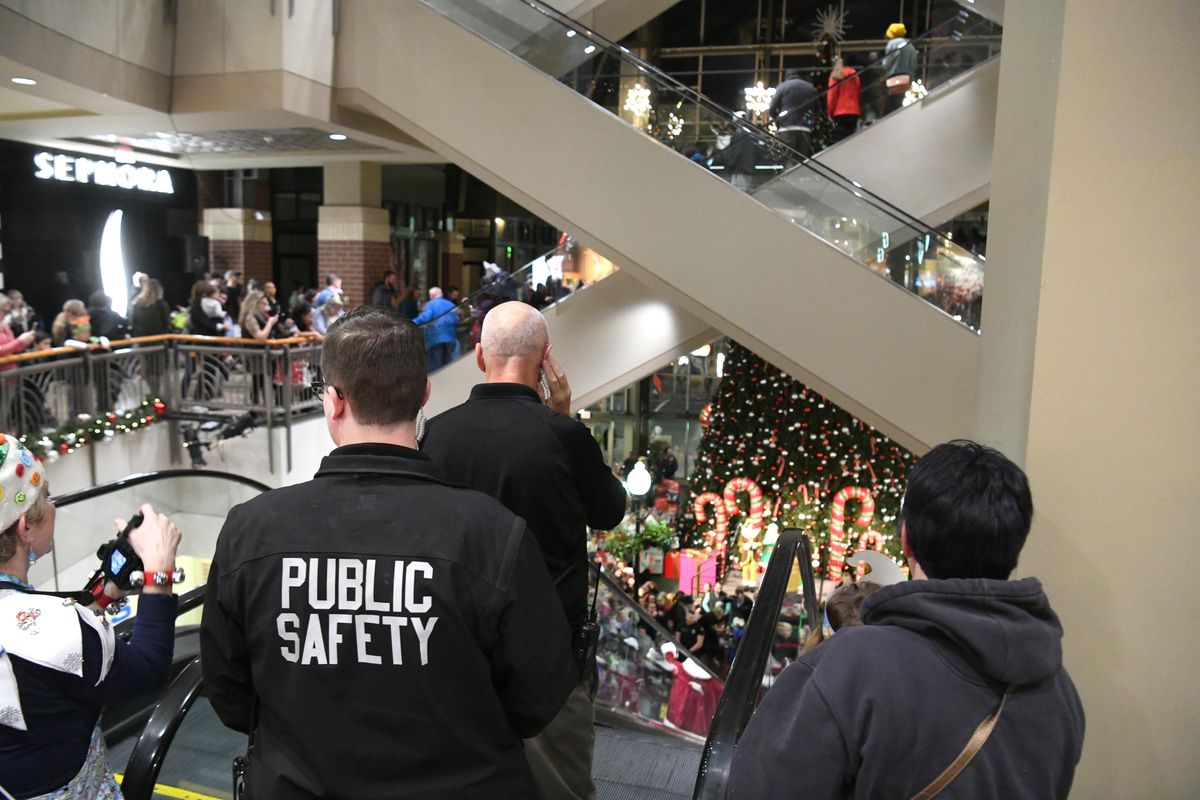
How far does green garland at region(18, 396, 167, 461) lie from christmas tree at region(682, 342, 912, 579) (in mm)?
6014

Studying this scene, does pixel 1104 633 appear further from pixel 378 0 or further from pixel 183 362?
pixel 183 362

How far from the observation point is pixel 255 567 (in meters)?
1.45

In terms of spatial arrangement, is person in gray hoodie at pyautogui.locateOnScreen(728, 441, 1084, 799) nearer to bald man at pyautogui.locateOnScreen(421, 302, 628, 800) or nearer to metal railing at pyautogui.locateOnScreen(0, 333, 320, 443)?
bald man at pyautogui.locateOnScreen(421, 302, 628, 800)

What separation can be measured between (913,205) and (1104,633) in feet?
20.5

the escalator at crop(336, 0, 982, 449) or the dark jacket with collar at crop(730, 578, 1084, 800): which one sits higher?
the escalator at crop(336, 0, 982, 449)

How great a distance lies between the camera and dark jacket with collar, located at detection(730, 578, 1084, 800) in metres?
1.30

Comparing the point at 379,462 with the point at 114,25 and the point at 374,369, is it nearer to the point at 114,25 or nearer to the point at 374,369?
the point at 374,369

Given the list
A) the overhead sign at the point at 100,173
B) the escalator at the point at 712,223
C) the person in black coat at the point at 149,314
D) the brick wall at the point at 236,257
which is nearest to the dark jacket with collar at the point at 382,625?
the escalator at the point at 712,223

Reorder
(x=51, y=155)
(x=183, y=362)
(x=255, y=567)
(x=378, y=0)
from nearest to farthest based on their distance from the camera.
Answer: (x=255, y=567) < (x=378, y=0) < (x=183, y=362) < (x=51, y=155)

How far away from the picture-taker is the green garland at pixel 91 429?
7903mm

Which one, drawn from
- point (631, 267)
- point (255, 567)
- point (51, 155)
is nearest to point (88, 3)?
point (631, 267)

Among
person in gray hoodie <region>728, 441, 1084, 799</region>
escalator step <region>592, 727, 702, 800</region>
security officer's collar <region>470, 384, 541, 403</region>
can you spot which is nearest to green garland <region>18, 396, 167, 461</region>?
escalator step <region>592, 727, 702, 800</region>

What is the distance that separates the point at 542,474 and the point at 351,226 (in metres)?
11.5

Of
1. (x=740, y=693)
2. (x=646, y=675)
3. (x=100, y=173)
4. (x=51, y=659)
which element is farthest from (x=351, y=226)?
(x=740, y=693)
